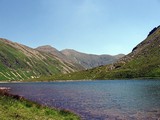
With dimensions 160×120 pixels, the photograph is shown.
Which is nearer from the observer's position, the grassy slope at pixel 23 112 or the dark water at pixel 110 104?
the grassy slope at pixel 23 112

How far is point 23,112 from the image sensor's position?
117 feet

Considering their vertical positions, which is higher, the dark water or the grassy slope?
the grassy slope

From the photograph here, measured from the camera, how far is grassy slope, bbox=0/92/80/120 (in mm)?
32188

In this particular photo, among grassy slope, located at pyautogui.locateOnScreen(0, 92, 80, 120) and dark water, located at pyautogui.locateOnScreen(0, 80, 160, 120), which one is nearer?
grassy slope, located at pyautogui.locateOnScreen(0, 92, 80, 120)

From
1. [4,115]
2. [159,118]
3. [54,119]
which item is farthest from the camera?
[159,118]

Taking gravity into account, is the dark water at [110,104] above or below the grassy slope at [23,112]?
below

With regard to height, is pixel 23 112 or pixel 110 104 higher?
pixel 23 112

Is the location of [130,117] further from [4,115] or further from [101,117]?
[4,115]

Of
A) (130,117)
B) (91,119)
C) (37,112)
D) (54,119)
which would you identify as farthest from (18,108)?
(130,117)

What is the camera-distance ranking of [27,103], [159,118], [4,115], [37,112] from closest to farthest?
[4,115]
[37,112]
[27,103]
[159,118]

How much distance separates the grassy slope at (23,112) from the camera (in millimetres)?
32188

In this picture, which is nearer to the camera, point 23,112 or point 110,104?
point 23,112

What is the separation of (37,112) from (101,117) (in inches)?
632

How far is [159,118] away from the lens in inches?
1886
